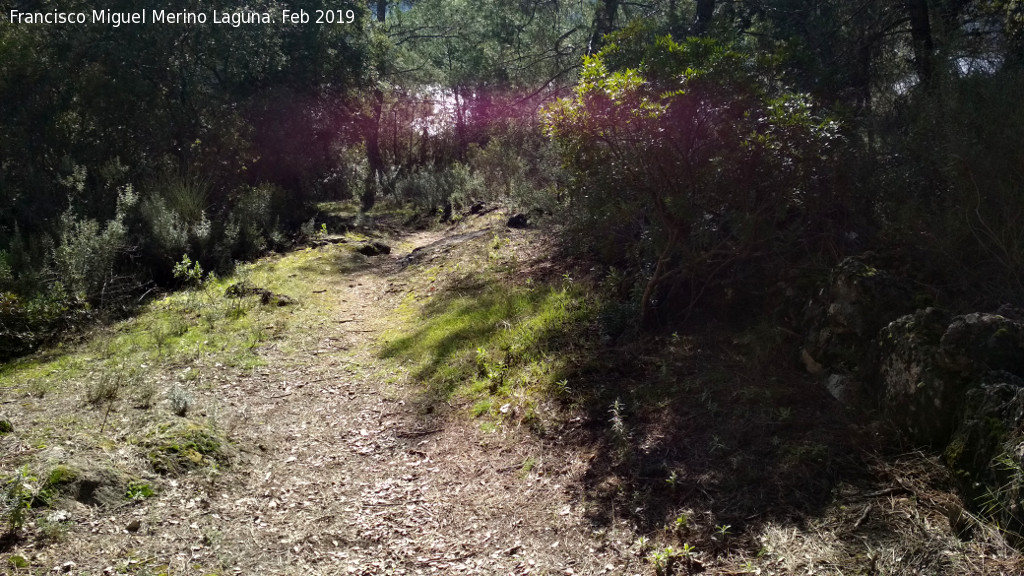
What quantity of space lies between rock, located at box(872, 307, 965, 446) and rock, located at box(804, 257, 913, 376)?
0.22 meters

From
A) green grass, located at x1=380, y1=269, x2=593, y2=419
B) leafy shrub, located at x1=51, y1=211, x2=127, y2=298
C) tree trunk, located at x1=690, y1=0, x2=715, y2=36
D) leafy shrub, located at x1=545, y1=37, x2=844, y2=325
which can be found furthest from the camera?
tree trunk, located at x1=690, y1=0, x2=715, y2=36

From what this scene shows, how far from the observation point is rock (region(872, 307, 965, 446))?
328 cm

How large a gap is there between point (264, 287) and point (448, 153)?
46.6 ft

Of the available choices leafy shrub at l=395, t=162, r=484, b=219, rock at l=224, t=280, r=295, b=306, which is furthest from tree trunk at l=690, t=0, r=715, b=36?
leafy shrub at l=395, t=162, r=484, b=219

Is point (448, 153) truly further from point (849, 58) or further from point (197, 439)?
point (197, 439)

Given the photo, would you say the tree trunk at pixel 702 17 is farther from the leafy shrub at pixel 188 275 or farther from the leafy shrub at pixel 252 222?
the leafy shrub at pixel 252 222

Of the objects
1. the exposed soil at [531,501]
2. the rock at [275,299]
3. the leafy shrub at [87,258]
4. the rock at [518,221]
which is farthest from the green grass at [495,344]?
the leafy shrub at [87,258]

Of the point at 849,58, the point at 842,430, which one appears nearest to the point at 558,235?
the point at 849,58

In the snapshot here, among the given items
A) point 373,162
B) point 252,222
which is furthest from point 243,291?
point 373,162

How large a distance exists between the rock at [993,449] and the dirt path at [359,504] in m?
1.61

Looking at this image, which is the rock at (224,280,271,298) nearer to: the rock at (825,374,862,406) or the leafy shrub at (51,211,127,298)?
the leafy shrub at (51,211,127,298)

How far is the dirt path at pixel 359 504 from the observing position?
332cm

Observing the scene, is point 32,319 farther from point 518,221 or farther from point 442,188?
point 442,188

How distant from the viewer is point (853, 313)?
417 centimetres
